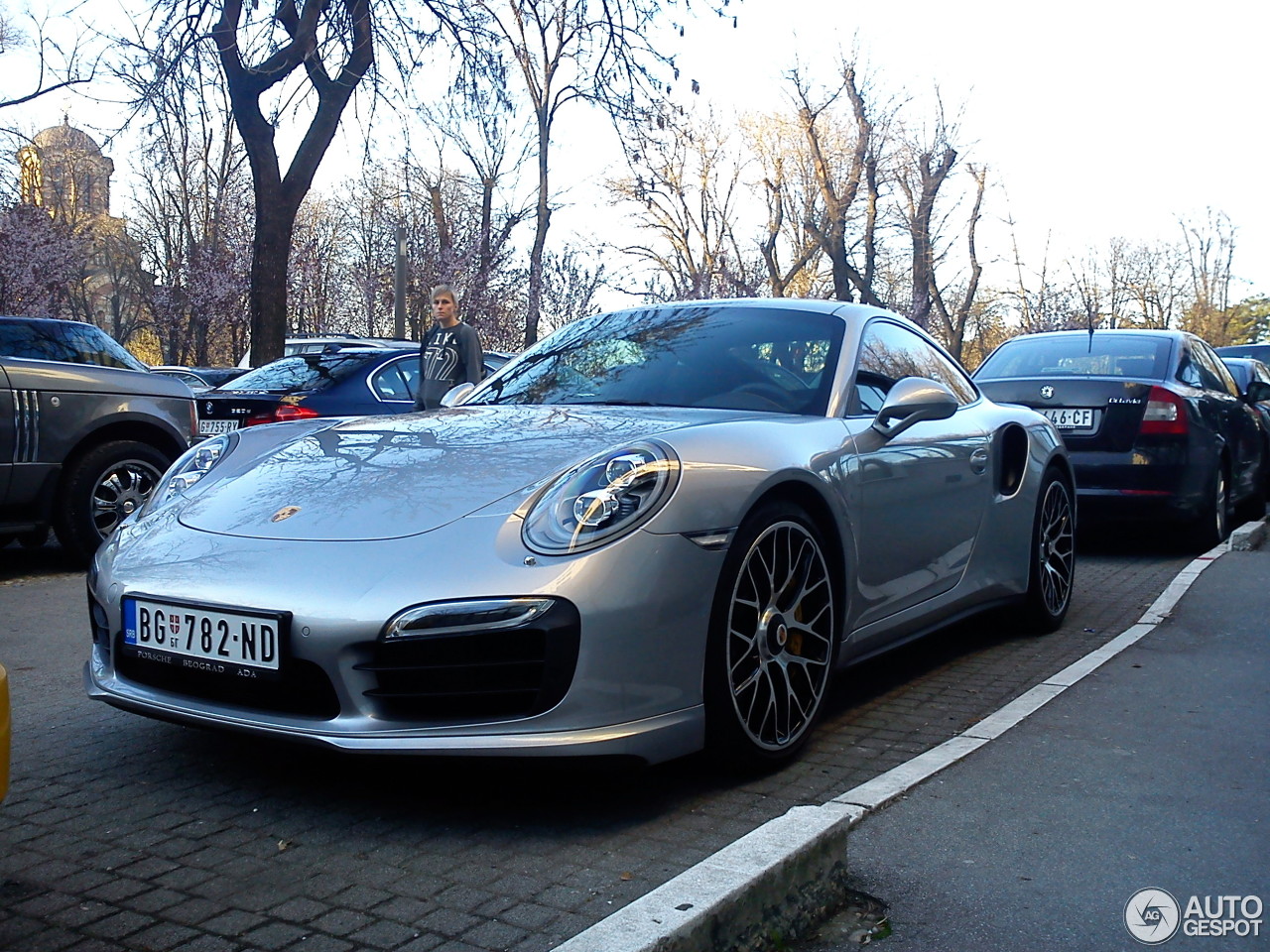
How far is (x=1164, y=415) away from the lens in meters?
7.91

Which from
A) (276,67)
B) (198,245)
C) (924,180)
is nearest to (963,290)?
(924,180)

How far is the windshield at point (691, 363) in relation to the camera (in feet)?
13.6

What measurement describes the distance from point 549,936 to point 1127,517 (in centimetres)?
658

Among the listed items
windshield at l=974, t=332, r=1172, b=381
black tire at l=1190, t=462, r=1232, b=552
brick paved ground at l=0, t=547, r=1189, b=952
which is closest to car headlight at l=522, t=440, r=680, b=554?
brick paved ground at l=0, t=547, r=1189, b=952

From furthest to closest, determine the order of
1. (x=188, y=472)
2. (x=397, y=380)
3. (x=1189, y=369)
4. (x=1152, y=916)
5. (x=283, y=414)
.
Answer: (x=397, y=380), (x=283, y=414), (x=1189, y=369), (x=188, y=472), (x=1152, y=916)

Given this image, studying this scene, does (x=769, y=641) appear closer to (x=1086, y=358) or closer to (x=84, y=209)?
(x=1086, y=358)

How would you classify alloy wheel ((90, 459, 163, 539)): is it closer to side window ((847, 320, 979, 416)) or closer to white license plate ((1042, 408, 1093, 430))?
side window ((847, 320, 979, 416))

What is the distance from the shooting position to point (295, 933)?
246 cm

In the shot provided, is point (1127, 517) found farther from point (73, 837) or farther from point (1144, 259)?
point (1144, 259)

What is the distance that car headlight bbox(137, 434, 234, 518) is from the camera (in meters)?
3.81

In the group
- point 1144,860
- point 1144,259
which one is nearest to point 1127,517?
point 1144,860

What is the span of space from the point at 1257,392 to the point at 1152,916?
320 inches

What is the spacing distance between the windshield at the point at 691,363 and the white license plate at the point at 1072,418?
13.6 ft

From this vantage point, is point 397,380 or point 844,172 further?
point 844,172
